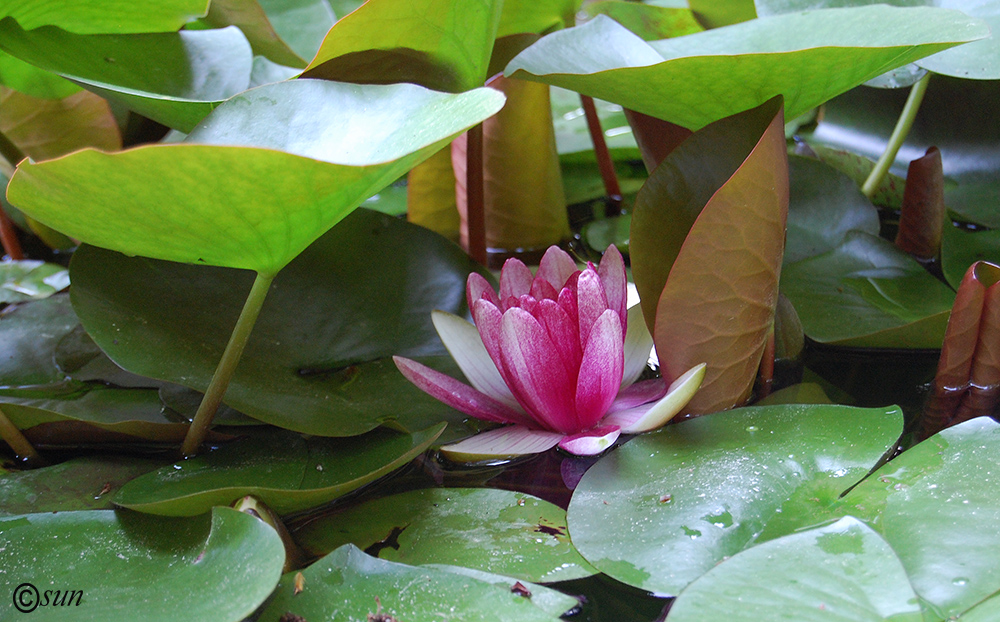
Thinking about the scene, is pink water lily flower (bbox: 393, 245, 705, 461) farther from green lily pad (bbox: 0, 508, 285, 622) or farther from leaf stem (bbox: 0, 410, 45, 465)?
leaf stem (bbox: 0, 410, 45, 465)

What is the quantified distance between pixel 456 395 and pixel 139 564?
1.04ft

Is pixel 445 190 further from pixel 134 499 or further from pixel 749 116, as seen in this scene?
pixel 134 499

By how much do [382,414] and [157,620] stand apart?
30 centimetres

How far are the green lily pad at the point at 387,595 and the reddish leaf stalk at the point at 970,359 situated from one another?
0.49m

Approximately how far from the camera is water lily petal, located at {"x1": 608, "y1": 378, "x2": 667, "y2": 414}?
75 cm

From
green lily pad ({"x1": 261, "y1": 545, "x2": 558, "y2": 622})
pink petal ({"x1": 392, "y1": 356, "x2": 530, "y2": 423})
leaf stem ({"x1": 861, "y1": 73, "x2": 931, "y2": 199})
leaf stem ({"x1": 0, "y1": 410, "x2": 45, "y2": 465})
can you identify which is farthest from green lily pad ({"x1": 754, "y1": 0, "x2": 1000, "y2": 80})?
leaf stem ({"x1": 0, "y1": 410, "x2": 45, "y2": 465})

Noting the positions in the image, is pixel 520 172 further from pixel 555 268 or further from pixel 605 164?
pixel 555 268

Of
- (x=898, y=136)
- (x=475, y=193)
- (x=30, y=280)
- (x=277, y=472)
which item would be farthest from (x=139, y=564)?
(x=898, y=136)

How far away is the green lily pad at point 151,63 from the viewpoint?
0.76 m

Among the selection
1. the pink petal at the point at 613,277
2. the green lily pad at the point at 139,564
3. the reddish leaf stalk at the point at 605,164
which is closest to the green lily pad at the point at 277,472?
the green lily pad at the point at 139,564

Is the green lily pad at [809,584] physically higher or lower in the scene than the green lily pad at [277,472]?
higher

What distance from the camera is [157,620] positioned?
495 millimetres

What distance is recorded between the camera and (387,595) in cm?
52

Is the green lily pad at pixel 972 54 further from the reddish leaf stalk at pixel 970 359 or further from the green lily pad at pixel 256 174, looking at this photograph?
the green lily pad at pixel 256 174
